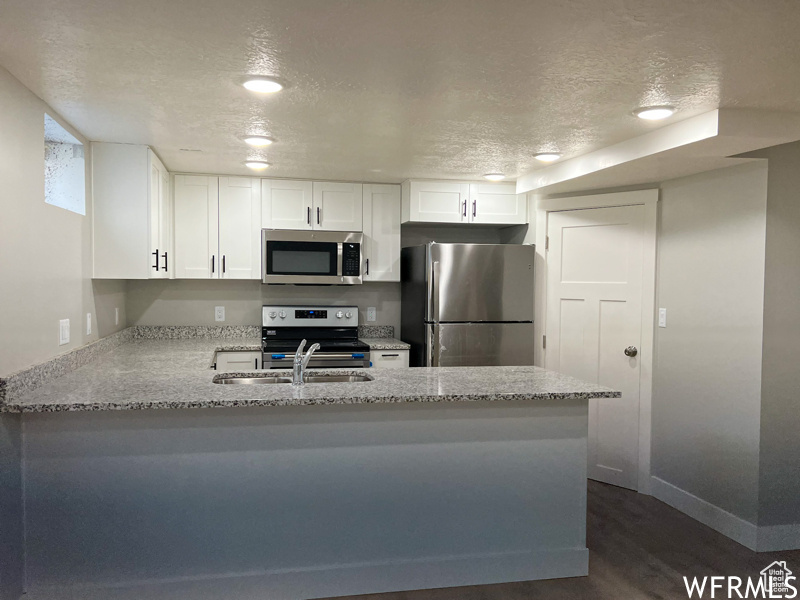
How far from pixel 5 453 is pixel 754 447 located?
3.42 metres

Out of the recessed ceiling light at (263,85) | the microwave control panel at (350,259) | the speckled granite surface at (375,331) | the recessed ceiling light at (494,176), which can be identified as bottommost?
the speckled granite surface at (375,331)

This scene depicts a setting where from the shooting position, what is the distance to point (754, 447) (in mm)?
3119

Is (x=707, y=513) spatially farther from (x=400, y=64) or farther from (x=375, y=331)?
(x=400, y=64)

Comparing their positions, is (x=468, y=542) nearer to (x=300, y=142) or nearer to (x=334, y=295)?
(x=300, y=142)

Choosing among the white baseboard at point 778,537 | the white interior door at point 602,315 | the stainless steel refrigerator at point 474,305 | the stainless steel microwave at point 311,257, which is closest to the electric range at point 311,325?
the stainless steel microwave at point 311,257

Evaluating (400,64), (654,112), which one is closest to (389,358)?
(654,112)

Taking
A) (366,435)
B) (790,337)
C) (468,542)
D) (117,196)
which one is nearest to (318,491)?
(366,435)

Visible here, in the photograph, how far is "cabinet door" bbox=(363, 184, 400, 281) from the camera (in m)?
4.61

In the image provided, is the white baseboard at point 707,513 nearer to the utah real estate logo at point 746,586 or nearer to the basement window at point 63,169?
the utah real estate logo at point 746,586

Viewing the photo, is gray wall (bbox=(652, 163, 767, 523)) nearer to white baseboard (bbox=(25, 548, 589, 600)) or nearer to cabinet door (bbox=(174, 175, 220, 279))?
white baseboard (bbox=(25, 548, 589, 600))

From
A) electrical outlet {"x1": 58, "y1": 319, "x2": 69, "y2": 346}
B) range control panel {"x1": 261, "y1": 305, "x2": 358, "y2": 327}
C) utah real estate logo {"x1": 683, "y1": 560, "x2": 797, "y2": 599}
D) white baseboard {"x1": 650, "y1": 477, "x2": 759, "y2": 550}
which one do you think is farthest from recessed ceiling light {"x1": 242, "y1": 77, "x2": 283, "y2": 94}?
white baseboard {"x1": 650, "y1": 477, "x2": 759, "y2": 550}

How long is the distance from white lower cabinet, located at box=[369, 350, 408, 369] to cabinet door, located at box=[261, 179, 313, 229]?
110cm

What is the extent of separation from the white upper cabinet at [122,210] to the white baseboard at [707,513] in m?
3.41

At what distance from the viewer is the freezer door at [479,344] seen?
4262 millimetres
